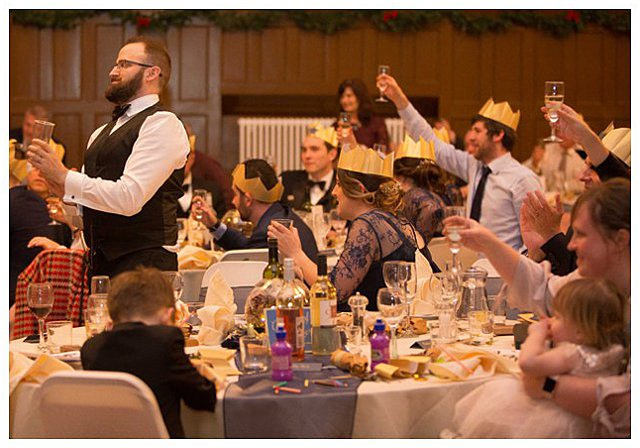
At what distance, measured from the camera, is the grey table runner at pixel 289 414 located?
8.63 feet

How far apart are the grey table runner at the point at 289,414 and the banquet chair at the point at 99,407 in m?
0.21

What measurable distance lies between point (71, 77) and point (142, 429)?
9.41 m

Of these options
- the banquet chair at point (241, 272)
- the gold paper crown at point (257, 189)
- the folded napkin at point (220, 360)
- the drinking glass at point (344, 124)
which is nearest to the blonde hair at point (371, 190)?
the banquet chair at point (241, 272)

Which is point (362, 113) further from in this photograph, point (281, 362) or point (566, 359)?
point (566, 359)

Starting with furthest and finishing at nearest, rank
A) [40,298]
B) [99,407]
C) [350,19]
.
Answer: [350,19]
[40,298]
[99,407]

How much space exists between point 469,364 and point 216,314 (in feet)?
3.02

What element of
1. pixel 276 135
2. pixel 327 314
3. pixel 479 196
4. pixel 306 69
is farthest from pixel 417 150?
pixel 276 135

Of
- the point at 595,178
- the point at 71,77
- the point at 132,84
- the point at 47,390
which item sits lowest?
the point at 47,390

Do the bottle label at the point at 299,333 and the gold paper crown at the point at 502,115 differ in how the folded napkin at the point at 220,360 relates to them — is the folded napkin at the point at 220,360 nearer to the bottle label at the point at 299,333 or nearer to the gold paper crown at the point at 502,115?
the bottle label at the point at 299,333

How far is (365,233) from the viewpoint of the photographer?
394 cm

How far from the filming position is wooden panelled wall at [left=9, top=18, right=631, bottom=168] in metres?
11.4

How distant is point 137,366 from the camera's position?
265 cm

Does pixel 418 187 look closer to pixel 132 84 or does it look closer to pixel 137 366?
pixel 132 84

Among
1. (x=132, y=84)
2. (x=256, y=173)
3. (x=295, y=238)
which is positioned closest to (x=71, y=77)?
(x=256, y=173)
